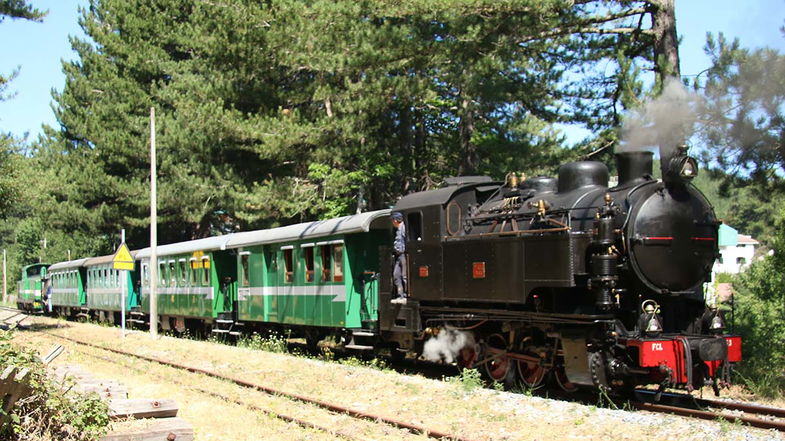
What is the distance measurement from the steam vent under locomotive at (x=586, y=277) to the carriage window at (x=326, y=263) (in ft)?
11.6

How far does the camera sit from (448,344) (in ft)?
38.2

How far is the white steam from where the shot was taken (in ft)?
37.3

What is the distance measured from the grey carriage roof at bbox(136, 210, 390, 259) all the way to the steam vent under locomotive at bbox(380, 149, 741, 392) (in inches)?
85.3

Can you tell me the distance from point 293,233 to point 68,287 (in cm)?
2205

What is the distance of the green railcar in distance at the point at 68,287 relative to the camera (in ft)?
105

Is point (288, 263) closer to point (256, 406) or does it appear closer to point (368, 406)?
point (256, 406)

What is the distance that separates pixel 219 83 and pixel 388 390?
14.8 meters

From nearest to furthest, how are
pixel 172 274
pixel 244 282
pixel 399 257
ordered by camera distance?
1. pixel 399 257
2. pixel 244 282
3. pixel 172 274

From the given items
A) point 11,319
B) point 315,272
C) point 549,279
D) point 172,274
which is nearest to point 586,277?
point 549,279

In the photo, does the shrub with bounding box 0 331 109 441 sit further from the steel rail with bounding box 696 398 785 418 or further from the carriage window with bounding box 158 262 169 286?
the carriage window with bounding box 158 262 169 286

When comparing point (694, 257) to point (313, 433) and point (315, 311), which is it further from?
point (315, 311)

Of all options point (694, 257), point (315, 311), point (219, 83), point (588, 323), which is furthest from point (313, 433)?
point (219, 83)

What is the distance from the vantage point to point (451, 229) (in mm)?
11406

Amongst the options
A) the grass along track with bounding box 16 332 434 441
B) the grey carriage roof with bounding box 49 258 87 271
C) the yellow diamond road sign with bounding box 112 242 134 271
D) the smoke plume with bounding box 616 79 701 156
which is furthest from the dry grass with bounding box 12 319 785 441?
the grey carriage roof with bounding box 49 258 87 271
